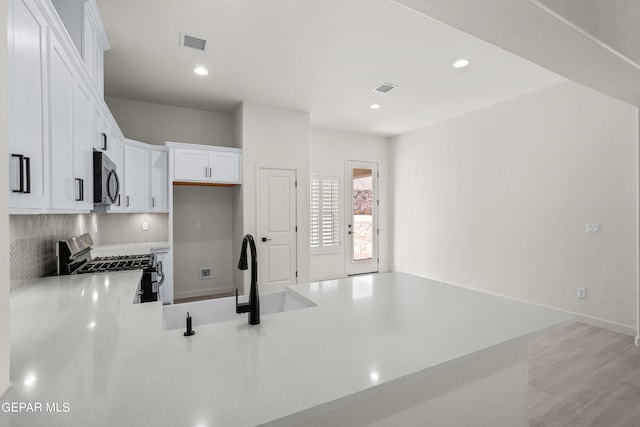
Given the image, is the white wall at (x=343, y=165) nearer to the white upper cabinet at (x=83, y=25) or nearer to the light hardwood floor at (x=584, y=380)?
the light hardwood floor at (x=584, y=380)

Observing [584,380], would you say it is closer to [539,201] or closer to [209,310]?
[539,201]

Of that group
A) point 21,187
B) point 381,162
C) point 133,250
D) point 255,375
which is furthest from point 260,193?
point 255,375

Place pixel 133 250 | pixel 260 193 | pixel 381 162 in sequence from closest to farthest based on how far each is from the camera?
pixel 133 250
pixel 260 193
pixel 381 162

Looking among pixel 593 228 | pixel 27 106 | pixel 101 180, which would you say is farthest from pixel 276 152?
pixel 593 228

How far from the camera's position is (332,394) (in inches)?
30.7

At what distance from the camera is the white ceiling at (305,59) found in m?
2.46

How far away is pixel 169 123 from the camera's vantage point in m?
4.57

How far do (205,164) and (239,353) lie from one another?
3.68 m

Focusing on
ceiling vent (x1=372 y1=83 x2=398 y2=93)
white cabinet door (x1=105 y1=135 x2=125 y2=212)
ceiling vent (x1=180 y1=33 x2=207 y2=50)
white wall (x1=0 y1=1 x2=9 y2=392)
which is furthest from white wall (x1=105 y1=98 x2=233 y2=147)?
white wall (x1=0 y1=1 x2=9 y2=392)

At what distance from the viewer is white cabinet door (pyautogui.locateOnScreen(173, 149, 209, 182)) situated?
4.06 m

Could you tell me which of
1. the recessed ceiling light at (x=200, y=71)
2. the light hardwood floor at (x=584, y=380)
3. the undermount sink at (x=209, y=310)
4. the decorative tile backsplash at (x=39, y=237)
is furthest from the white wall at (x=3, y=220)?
the recessed ceiling light at (x=200, y=71)

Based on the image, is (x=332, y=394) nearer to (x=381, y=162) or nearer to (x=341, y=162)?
(x=341, y=162)

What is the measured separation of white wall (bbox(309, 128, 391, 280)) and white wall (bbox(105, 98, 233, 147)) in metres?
1.64

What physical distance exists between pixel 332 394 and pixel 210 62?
346 cm
